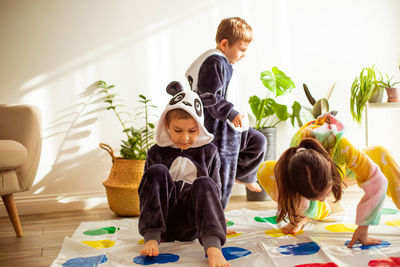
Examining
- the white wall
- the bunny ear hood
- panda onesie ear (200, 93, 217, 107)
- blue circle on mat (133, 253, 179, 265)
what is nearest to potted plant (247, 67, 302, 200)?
the white wall

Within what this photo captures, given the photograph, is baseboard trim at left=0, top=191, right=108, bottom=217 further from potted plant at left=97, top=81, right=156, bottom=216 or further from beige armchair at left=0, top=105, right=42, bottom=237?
beige armchair at left=0, top=105, right=42, bottom=237

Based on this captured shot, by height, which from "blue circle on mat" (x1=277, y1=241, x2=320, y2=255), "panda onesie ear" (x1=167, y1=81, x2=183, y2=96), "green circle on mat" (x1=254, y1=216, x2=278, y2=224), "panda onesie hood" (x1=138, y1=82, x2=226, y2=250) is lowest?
"green circle on mat" (x1=254, y1=216, x2=278, y2=224)

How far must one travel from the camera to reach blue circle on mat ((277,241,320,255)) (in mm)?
1562

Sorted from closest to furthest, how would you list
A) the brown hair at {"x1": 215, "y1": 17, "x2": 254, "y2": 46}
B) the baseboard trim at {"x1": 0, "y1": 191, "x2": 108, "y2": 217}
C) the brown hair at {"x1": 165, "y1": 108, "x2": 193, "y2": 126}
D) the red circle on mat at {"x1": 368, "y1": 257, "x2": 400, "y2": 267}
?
the red circle on mat at {"x1": 368, "y1": 257, "x2": 400, "y2": 267}, the brown hair at {"x1": 165, "y1": 108, "x2": 193, "y2": 126}, the brown hair at {"x1": 215, "y1": 17, "x2": 254, "y2": 46}, the baseboard trim at {"x1": 0, "y1": 191, "x2": 108, "y2": 217}

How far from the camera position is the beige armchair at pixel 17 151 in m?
2.12

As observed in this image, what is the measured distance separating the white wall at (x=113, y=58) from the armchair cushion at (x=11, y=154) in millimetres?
742

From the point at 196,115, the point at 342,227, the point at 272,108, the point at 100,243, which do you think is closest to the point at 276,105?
the point at 272,108

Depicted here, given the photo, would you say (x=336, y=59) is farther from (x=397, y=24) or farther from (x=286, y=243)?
(x=286, y=243)

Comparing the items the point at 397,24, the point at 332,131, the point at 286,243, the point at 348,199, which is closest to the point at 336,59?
the point at 397,24

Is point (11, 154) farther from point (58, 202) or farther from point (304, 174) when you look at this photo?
point (304, 174)

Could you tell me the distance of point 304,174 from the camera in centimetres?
145

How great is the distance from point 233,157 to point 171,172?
1.31ft

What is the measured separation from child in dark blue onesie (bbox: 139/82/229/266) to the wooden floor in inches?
18.3

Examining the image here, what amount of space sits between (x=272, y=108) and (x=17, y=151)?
167cm
